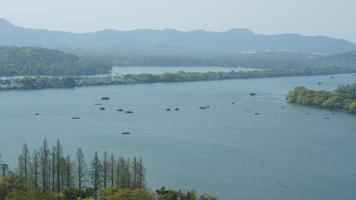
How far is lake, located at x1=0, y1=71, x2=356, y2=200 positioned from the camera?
14.1 m

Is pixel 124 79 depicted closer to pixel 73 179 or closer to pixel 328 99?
pixel 328 99

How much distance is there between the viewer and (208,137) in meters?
19.2

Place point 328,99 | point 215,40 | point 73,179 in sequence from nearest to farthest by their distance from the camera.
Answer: point 73,179 < point 328,99 < point 215,40

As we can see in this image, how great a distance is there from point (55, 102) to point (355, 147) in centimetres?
1305

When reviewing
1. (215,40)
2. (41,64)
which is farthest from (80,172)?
(215,40)

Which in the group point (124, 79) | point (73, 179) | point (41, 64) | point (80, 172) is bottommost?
point (73, 179)

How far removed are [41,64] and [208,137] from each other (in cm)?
2534

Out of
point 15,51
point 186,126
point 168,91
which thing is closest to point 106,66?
point 15,51

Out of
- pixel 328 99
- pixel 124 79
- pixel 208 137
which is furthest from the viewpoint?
pixel 124 79

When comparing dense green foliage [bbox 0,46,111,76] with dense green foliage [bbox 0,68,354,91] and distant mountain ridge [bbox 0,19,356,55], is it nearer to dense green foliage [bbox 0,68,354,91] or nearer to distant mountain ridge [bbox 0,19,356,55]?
dense green foliage [bbox 0,68,354,91]

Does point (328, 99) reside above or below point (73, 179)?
above

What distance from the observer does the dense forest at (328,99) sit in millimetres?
26641

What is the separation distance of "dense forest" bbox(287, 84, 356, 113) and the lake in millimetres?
699

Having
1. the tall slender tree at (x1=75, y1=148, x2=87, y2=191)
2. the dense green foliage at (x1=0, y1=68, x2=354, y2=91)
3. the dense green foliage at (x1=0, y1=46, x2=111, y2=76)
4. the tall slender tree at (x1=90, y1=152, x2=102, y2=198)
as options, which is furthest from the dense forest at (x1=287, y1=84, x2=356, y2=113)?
the dense green foliage at (x1=0, y1=46, x2=111, y2=76)
